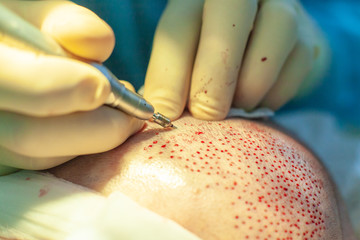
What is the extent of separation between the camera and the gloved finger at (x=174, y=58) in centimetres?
92

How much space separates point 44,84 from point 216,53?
0.48 metres

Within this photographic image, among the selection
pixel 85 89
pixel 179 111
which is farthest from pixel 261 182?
pixel 85 89

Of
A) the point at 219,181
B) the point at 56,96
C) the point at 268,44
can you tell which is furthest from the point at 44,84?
the point at 268,44

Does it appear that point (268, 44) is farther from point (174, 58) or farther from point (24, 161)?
point (24, 161)

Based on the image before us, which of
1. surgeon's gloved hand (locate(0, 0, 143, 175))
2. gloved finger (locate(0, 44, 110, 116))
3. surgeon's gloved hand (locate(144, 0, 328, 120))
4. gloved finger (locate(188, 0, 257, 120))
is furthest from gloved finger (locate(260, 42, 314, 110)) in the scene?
gloved finger (locate(0, 44, 110, 116))

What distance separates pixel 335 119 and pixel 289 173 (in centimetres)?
80

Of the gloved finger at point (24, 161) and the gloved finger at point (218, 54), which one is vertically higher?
the gloved finger at point (218, 54)

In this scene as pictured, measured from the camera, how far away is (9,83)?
56 cm

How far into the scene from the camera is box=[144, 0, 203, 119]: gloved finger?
0.92 m

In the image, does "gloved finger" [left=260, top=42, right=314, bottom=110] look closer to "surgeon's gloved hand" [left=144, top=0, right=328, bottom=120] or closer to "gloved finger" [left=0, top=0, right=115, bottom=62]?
"surgeon's gloved hand" [left=144, top=0, right=328, bottom=120]

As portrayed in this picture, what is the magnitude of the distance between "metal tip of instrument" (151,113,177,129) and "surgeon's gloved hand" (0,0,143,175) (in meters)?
0.07

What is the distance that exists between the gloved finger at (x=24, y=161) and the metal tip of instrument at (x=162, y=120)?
235 millimetres

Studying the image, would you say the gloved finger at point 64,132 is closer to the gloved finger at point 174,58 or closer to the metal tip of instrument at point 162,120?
the metal tip of instrument at point 162,120

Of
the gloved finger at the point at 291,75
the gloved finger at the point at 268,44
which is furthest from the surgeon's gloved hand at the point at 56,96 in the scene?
the gloved finger at the point at 291,75
